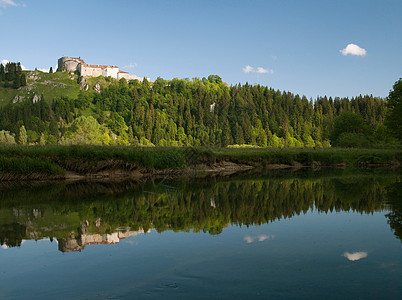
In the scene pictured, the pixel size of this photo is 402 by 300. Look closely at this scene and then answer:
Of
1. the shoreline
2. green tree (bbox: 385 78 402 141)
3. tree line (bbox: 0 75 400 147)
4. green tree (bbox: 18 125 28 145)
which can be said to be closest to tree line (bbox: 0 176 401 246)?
the shoreline

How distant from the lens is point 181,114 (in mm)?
167500

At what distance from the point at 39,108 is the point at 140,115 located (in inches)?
1685

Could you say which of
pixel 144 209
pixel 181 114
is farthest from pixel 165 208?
pixel 181 114

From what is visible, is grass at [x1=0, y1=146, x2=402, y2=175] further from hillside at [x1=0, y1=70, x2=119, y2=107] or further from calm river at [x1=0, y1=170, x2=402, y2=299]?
hillside at [x1=0, y1=70, x2=119, y2=107]

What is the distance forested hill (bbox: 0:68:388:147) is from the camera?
14638 centimetres

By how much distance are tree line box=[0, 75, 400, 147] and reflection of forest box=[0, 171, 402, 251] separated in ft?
403

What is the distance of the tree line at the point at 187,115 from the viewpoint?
14625 centimetres

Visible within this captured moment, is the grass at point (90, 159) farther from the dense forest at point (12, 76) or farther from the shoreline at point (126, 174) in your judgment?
the dense forest at point (12, 76)

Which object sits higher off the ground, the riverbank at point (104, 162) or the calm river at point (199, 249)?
the riverbank at point (104, 162)

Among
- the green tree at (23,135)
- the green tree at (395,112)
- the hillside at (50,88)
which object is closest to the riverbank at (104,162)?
the green tree at (395,112)

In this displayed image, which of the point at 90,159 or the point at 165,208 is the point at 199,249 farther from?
the point at 90,159

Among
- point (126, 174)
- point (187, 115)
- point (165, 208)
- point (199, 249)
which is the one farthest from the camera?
point (187, 115)

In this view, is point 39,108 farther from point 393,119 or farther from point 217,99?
point 393,119

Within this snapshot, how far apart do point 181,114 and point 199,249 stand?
16334 cm
